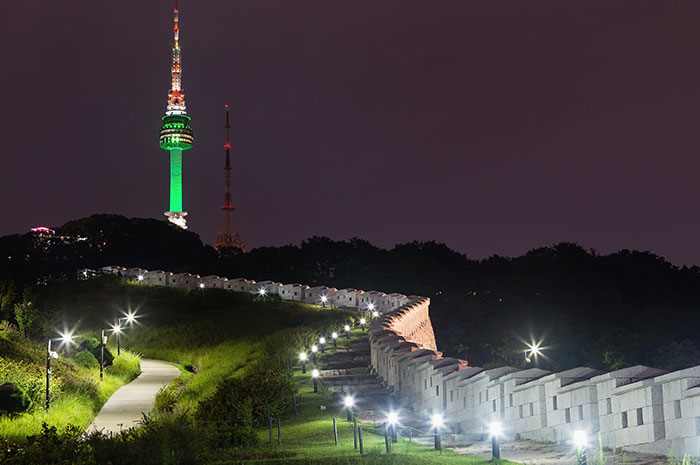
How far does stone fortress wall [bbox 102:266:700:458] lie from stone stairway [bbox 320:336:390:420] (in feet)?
2.11

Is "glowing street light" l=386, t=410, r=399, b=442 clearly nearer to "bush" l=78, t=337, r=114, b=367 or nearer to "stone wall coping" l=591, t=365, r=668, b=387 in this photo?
"stone wall coping" l=591, t=365, r=668, b=387

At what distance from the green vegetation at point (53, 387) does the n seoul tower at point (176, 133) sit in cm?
14470

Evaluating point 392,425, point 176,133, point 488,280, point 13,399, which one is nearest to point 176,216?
point 176,133

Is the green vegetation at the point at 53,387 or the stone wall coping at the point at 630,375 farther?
the green vegetation at the point at 53,387

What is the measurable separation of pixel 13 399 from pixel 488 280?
89990 millimetres

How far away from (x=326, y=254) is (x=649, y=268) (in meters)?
43.1

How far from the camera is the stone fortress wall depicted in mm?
13750

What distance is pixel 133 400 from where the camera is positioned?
32469 millimetres

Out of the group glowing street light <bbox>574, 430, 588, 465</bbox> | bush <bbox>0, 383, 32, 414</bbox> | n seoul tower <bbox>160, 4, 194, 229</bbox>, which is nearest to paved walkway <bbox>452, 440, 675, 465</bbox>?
glowing street light <bbox>574, 430, 588, 465</bbox>

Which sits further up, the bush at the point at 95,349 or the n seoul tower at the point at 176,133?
the n seoul tower at the point at 176,133

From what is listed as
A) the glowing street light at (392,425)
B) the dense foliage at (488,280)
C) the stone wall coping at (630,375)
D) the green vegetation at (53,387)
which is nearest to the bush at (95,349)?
the green vegetation at (53,387)

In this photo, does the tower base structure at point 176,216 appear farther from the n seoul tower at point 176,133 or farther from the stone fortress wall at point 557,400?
the stone fortress wall at point 557,400

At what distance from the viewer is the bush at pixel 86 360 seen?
37869 millimetres

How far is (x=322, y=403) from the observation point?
26078 mm
